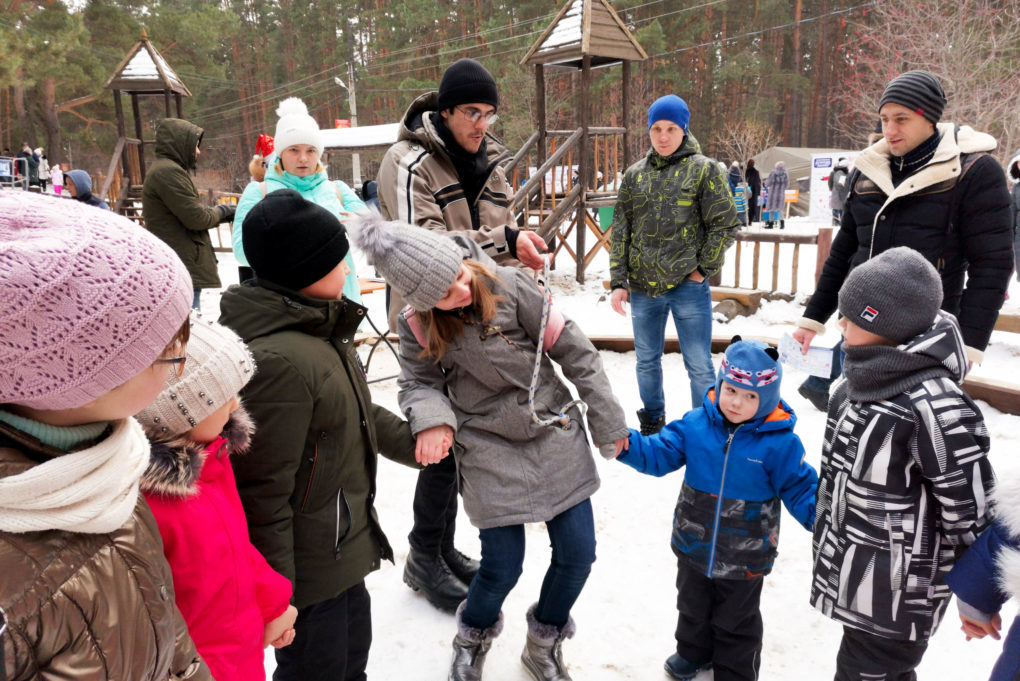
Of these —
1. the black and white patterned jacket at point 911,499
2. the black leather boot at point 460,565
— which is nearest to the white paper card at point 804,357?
the black and white patterned jacket at point 911,499

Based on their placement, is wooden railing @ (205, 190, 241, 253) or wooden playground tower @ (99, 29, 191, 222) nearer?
wooden playground tower @ (99, 29, 191, 222)

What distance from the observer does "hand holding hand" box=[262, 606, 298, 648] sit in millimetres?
1531

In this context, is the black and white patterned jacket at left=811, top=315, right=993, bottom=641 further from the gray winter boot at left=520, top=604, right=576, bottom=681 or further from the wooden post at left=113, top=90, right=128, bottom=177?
the wooden post at left=113, top=90, right=128, bottom=177

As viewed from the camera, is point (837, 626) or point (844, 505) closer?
point (844, 505)

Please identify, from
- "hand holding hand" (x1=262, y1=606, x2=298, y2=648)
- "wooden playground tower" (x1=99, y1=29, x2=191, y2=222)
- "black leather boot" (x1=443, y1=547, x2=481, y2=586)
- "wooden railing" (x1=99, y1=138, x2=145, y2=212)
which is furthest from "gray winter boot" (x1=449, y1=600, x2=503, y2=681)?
"wooden railing" (x1=99, y1=138, x2=145, y2=212)

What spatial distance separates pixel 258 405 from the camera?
1.60 m

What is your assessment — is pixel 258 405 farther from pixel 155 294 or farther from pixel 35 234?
pixel 35 234

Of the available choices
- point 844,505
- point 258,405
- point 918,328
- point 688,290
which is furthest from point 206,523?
point 688,290

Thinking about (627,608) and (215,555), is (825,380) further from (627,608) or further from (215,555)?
(215,555)

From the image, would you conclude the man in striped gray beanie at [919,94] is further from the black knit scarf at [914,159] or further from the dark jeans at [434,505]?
the dark jeans at [434,505]

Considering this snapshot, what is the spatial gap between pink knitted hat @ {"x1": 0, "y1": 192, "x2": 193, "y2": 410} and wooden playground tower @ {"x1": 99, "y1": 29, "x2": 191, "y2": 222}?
14.0 metres

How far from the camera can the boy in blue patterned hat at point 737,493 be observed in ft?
6.52

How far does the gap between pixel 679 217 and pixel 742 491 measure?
2.08m

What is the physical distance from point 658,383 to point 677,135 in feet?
4.65
